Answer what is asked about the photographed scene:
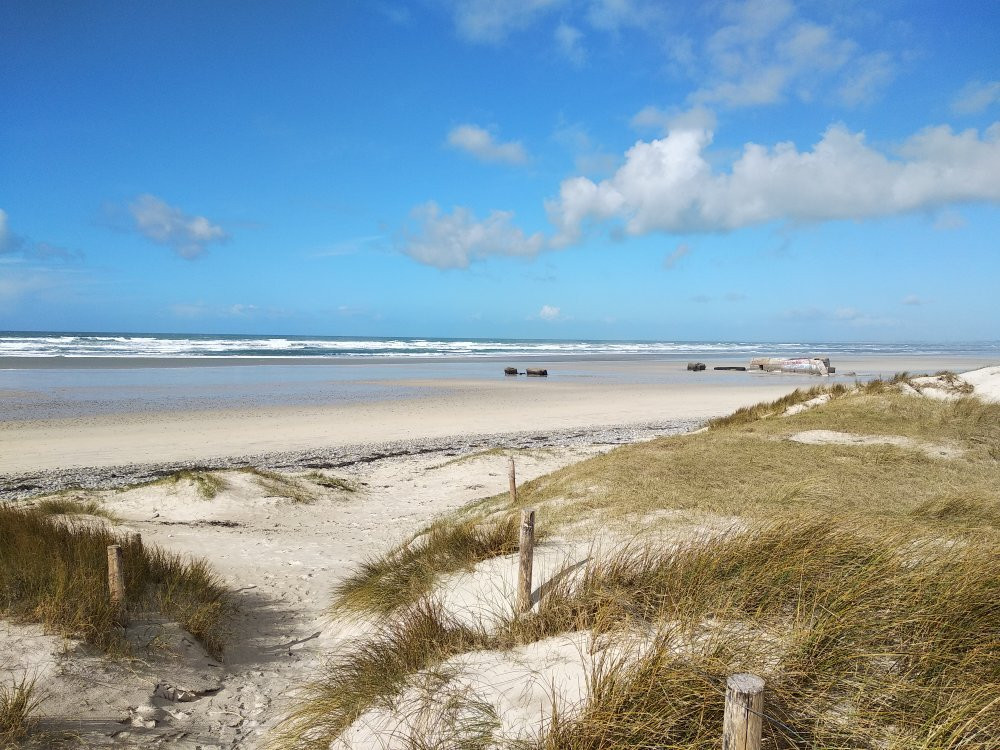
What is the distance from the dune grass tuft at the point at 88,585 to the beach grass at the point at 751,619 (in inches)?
55.5

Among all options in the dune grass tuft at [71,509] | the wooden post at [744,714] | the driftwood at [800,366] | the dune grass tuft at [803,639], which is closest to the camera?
the wooden post at [744,714]

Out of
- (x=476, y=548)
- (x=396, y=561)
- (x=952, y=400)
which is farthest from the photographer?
(x=952, y=400)

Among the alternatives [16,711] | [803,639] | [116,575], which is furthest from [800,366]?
[16,711]

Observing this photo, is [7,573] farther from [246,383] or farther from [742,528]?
[246,383]

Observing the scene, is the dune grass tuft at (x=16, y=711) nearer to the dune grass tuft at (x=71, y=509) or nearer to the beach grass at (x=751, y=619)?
the beach grass at (x=751, y=619)

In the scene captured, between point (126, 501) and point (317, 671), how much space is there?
23.7 ft

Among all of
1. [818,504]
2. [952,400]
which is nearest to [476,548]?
[818,504]

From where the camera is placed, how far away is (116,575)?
5477mm

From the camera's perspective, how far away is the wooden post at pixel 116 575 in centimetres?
543

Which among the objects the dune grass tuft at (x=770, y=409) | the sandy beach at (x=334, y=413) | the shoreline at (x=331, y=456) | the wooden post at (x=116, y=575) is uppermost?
the dune grass tuft at (x=770, y=409)

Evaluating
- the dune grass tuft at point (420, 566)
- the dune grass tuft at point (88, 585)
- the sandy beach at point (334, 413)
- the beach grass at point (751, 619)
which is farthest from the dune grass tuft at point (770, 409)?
the dune grass tuft at point (88, 585)

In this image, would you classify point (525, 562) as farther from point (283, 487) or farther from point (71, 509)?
point (283, 487)

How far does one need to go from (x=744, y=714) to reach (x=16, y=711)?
4.29 metres

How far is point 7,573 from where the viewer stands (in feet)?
18.1
